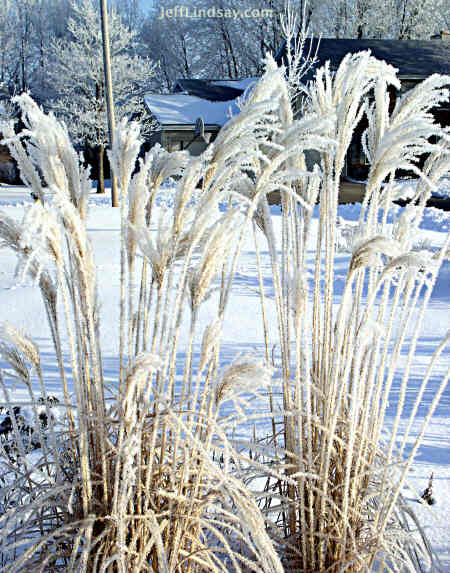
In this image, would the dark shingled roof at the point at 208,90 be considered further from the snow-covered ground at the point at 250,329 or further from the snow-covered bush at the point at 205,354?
the snow-covered bush at the point at 205,354

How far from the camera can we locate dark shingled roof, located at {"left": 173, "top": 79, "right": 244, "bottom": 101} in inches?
736

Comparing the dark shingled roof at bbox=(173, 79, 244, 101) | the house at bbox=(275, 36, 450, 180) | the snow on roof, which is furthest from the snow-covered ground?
the dark shingled roof at bbox=(173, 79, 244, 101)

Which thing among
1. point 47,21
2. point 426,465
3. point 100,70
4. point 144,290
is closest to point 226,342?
point 426,465

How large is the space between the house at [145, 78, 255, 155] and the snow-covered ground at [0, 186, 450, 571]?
10.6m

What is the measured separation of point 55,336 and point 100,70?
51.2 feet

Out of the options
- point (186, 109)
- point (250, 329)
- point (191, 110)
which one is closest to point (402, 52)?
point (191, 110)

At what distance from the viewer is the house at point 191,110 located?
16578 mm

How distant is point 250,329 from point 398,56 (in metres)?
16.5

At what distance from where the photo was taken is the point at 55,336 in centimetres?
111

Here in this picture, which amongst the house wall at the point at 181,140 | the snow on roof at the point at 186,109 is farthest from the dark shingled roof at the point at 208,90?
the house wall at the point at 181,140

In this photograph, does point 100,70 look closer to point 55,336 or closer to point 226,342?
point 226,342

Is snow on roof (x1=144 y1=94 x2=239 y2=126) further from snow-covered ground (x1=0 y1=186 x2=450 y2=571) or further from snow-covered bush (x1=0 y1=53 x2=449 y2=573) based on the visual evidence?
snow-covered bush (x1=0 y1=53 x2=449 y2=573)

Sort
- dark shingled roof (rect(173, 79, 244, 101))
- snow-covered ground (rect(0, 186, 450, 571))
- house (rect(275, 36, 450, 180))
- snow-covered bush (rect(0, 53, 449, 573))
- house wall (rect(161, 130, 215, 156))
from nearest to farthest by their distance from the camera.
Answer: snow-covered bush (rect(0, 53, 449, 573))
snow-covered ground (rect(0, 186, 450, 571))
house (rect(275, 36, 450, 180))
house wall (rect(161, 130, 215, 156))
dark shingled roof (rect(173, 79, 244, 101))

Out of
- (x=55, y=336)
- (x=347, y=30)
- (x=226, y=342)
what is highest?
(x=347, y=30)
